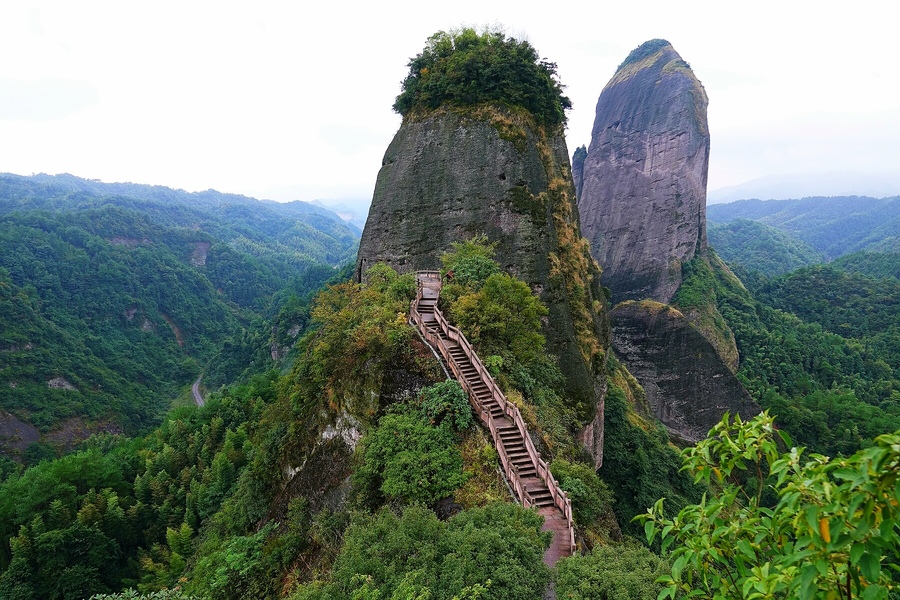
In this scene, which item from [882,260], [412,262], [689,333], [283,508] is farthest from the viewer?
[882,260]

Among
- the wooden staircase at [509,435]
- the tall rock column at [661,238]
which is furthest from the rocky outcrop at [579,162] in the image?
the wooden staircase at [509,435]

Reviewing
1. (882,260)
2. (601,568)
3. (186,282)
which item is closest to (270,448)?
(601,568)

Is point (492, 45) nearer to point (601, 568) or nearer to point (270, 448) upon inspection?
point (270, 448)

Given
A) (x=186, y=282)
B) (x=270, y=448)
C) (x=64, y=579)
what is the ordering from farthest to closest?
1. (x=186, y=282)
2. (x=64, y=579)
3. (x=270, y=448)

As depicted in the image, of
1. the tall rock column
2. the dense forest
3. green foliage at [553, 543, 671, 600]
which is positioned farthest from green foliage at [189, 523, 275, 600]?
the tall rock column

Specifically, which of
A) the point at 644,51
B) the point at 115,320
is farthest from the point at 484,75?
the point at 115,320

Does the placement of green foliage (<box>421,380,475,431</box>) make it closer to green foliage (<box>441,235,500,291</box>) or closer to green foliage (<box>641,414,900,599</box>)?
green foliage (<box>441,235,500,291</box>)

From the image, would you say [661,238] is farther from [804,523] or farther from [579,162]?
[804,523]
